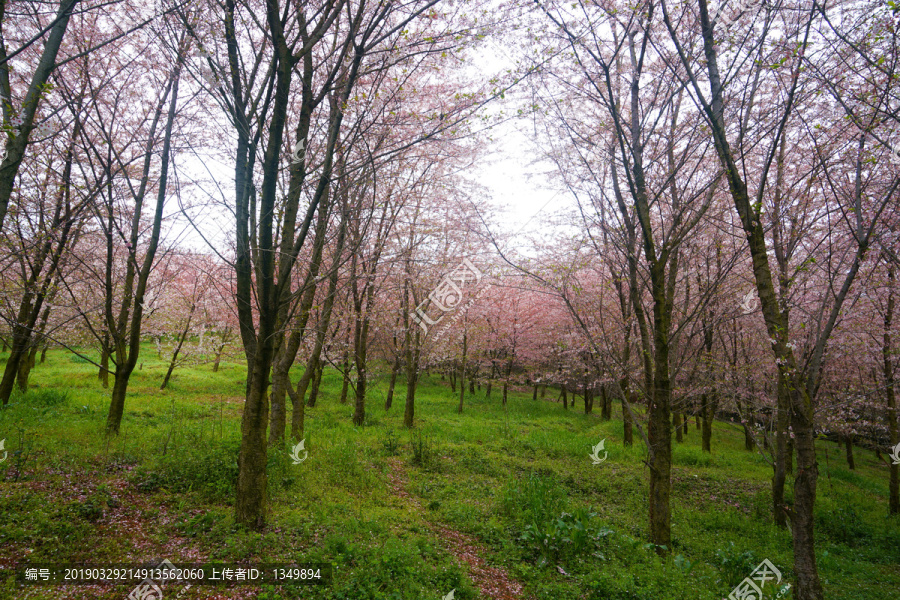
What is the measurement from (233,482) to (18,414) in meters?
5.68

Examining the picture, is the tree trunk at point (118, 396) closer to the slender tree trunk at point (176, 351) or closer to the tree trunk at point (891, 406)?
the slender tree trunk at point (176, 351)

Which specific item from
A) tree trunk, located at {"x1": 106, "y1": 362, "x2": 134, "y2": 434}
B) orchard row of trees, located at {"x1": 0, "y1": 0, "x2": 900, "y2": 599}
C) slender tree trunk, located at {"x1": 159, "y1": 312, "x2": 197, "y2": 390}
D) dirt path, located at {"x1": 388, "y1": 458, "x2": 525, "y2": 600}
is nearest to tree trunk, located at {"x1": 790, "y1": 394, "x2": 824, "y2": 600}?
orchard row of trees, located at {"x1": 0, "y1": 0, "x2": 900, "y2": 599}

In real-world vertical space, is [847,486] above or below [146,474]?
below

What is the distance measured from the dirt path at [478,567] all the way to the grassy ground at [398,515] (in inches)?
1.5

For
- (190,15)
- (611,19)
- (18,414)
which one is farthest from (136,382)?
(611,19)

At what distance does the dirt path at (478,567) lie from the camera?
13.3 ft

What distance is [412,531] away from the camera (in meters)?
5.11

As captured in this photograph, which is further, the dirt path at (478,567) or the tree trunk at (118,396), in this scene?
the tree trunk at (118,396)

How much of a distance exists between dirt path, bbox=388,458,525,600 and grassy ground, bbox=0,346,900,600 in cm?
4

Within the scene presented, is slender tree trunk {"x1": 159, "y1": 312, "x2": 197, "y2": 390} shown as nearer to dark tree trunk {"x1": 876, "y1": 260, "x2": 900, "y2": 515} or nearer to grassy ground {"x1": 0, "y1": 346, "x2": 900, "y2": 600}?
grassy ground {"x1": 0, "y1": 346, "x2": 900, "y2": 600}

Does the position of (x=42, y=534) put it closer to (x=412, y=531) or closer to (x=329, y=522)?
(x=329, y=522)

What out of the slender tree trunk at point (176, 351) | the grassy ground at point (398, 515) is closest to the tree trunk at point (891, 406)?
the grassy ground at point (398, 515)

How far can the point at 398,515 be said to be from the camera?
549 cm

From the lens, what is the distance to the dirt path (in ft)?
13.3
